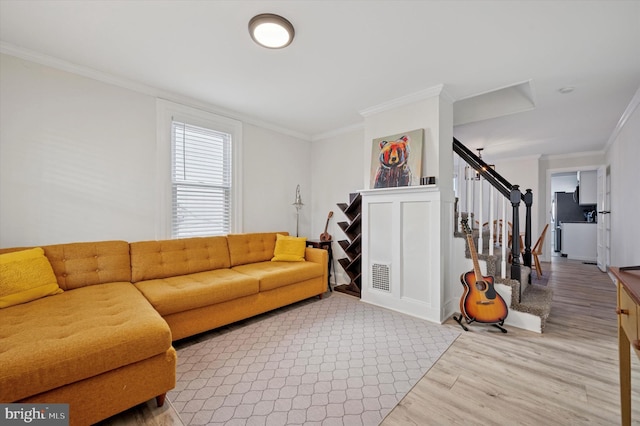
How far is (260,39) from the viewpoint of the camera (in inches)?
78.6

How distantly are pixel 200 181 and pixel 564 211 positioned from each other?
32.5 feet

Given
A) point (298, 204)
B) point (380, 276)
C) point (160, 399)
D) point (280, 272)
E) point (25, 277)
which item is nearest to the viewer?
point (160, 399)

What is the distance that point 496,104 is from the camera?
3.39m

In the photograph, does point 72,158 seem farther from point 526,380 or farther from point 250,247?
point 526,380

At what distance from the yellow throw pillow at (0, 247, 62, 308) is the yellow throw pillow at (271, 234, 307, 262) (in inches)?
83.6

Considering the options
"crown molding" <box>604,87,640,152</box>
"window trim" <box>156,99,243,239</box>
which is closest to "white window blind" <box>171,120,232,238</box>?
"window trim" <box>156,99,243,239</box>

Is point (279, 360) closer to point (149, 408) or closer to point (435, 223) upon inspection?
point (149, 408)

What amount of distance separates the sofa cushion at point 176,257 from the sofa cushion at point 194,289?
0.09m

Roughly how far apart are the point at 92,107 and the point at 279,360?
297 cm

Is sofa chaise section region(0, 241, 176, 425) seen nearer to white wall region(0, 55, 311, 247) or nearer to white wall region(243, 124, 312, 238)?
white wall region(0, 55, 311, 247)

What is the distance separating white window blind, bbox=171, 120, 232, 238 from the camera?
3.18 meters

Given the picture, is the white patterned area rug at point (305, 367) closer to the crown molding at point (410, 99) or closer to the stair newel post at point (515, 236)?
the stair newel post at point (515, 236)

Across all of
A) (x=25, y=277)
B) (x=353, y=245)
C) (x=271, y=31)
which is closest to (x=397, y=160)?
(x=353, y=245)

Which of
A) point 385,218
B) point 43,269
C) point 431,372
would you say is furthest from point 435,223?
point 43,269
